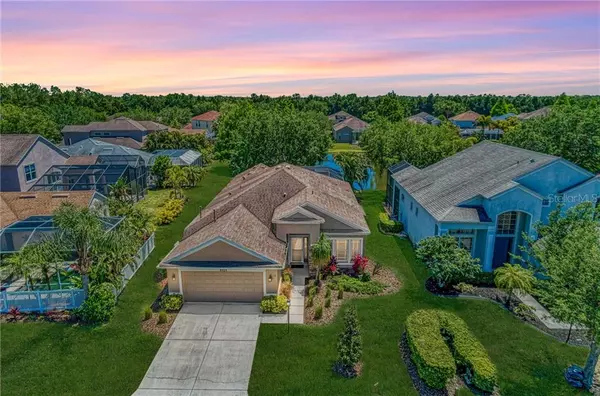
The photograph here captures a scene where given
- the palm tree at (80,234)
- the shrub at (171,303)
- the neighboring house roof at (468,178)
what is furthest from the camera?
the neighboring house roof at (468,178)

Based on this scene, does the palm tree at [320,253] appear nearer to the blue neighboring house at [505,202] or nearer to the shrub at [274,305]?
the shrub at [274,305]

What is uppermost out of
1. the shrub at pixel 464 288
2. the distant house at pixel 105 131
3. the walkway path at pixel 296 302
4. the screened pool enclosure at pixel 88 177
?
the distant house at pixel 105 131

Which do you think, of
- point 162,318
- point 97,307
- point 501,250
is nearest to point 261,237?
point 162,318

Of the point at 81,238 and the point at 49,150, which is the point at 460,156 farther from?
the point at 49,150

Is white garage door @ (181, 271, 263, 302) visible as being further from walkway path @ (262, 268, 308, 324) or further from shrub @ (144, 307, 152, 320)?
shrub @ (144, 307, 152, 320)

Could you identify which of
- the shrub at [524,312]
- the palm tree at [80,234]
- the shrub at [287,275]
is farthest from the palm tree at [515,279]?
the palm tree at [80,234]

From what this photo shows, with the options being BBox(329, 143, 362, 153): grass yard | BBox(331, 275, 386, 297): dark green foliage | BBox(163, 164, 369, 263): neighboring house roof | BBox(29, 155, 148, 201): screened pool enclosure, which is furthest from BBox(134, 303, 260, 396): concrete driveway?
BBox(329, 143, 362, 153): grass yard
